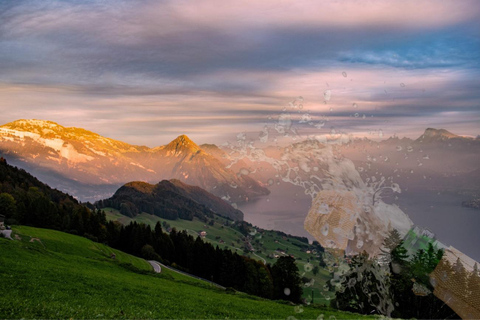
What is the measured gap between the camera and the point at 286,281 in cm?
8019

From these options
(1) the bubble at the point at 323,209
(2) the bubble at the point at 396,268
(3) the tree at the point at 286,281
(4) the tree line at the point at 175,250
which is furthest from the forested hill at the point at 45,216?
(1) the bubble at the point at 323,209

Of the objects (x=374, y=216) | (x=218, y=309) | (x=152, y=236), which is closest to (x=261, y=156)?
(x=374, y=216)

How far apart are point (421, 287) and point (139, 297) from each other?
3385cm

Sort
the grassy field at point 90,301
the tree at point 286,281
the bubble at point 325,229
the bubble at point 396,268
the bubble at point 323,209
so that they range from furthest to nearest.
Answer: the tree at point 286,281
the bubble at point 396,268
the bubble at point 323,209
the bubble at point 325,229
the grassy field at point 90,301

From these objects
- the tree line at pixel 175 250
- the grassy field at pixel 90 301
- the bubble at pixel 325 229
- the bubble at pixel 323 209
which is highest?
the bubble at pixel 323 209

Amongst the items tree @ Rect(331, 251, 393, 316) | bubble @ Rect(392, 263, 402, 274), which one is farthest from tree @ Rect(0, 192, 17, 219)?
bubble @ Rect(392, 263, 402, 274)

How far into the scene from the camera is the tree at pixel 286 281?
7812 centimetres

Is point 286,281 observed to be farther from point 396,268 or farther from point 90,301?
point 90,301

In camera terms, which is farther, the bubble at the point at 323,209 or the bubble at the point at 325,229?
the bubble at the point at 323,209

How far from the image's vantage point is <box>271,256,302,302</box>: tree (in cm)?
7812

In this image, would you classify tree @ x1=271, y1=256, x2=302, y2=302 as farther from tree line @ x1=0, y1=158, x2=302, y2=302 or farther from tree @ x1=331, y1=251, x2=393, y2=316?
tree @ x1=331, y1=251, x2=393, y2=316

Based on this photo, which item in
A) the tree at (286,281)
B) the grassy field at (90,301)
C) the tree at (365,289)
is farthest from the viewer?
the tree at (286,281)

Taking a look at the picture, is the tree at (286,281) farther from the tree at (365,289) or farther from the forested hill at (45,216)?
the forested hill at (45,216)

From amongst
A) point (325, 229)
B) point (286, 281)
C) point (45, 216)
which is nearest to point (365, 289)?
point (325, 229)
